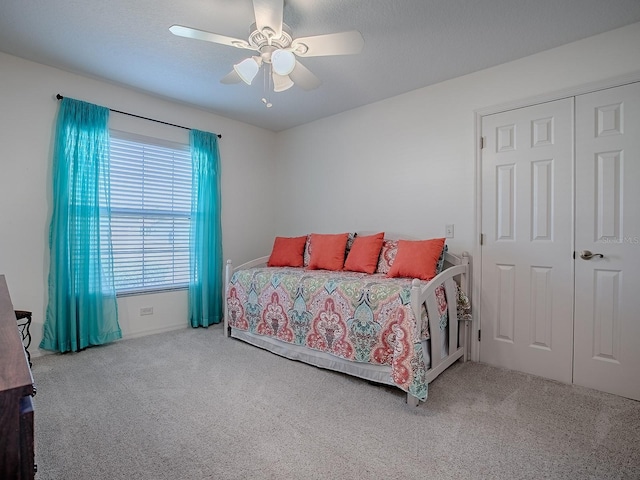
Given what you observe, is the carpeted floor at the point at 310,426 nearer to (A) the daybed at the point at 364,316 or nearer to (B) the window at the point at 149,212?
(A) the daybed at the point at 364,316

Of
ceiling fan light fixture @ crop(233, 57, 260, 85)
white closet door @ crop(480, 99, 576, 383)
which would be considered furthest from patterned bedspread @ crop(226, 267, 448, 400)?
ceiling fan light fixture @ crop(233, 57, 260, 85)

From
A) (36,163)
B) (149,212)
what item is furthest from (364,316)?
(36,163)

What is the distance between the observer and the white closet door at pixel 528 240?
2.39 meters

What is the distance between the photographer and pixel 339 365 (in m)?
2.48

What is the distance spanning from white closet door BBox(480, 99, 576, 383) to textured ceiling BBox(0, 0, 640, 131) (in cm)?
54

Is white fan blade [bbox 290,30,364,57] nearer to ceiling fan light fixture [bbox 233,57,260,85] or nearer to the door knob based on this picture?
ceiling fan light fixture [bbox 233,57,260,85]

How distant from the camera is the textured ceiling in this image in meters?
2.01

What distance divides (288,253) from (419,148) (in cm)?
174

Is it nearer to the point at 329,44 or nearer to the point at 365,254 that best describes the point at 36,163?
the point at 329,44

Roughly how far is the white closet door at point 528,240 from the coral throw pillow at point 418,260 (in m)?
0.46

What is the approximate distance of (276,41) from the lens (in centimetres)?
197

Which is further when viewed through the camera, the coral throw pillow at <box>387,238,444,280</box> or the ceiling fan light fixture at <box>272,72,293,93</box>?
the coral throw pillow at <box>387,238,444,280</box>

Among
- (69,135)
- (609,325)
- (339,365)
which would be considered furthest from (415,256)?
(69,135)

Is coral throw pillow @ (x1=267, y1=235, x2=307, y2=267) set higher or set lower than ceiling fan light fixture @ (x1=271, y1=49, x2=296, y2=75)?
lower
